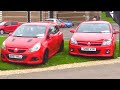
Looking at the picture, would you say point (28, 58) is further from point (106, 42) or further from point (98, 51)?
point (106, 42)

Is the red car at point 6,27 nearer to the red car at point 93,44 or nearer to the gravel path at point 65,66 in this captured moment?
the red car at point 93,44

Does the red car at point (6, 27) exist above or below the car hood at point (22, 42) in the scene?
below

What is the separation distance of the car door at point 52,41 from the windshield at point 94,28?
121 cm

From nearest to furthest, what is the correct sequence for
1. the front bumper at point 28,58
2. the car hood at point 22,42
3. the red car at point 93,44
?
the front bumper at point 28,58
the car hood at point 22,42
the red car at point 93,44

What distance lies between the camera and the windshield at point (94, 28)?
10835 millimetres

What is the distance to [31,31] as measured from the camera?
9.61m

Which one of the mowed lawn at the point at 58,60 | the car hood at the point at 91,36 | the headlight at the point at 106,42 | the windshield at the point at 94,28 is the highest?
the windshield at the point at 94,28

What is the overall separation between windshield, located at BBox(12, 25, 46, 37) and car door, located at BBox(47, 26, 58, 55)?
32 cm

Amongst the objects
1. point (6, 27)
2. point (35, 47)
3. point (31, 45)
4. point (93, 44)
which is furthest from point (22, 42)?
point (6, 27)

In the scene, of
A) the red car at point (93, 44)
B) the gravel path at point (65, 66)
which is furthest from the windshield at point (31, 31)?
the gravel path at point (65, 66)

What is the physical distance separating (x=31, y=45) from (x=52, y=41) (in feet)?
4.63
